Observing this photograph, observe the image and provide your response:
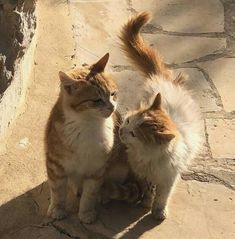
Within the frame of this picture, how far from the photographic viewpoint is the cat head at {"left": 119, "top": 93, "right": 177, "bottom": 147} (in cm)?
318

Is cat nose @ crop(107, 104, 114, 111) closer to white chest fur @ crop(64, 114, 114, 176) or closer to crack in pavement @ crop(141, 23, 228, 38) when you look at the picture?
white chest fur @ crop(64, 114, 114, 176)

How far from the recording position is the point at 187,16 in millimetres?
5035

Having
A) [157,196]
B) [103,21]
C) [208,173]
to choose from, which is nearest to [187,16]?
[103,21]

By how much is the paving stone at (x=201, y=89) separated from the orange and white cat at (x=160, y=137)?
1.79ft

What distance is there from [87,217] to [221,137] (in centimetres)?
117

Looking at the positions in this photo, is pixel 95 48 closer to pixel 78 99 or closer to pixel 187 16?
pixel 187 16

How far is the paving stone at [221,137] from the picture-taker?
3.83 meters

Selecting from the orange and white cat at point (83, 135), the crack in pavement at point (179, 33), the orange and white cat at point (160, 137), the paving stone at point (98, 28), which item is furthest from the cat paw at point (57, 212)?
the crack in pavement at point (179, 33)

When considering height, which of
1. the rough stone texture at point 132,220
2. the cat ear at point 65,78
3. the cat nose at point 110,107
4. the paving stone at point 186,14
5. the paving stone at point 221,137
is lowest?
the rough stone texture at point 132,220

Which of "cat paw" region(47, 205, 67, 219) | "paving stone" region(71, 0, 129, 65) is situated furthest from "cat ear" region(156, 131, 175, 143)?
"paving stone" region(71, 0, 129, 65)

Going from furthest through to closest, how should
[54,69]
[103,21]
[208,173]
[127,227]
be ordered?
[103,21] < [54,69] < [208,173] < [127,227]

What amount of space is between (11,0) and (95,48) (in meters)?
1.06

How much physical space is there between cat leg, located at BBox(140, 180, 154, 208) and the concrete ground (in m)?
0.06

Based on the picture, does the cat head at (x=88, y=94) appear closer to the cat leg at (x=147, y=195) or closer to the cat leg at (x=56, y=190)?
the cat leg at (x=56, y=190)
